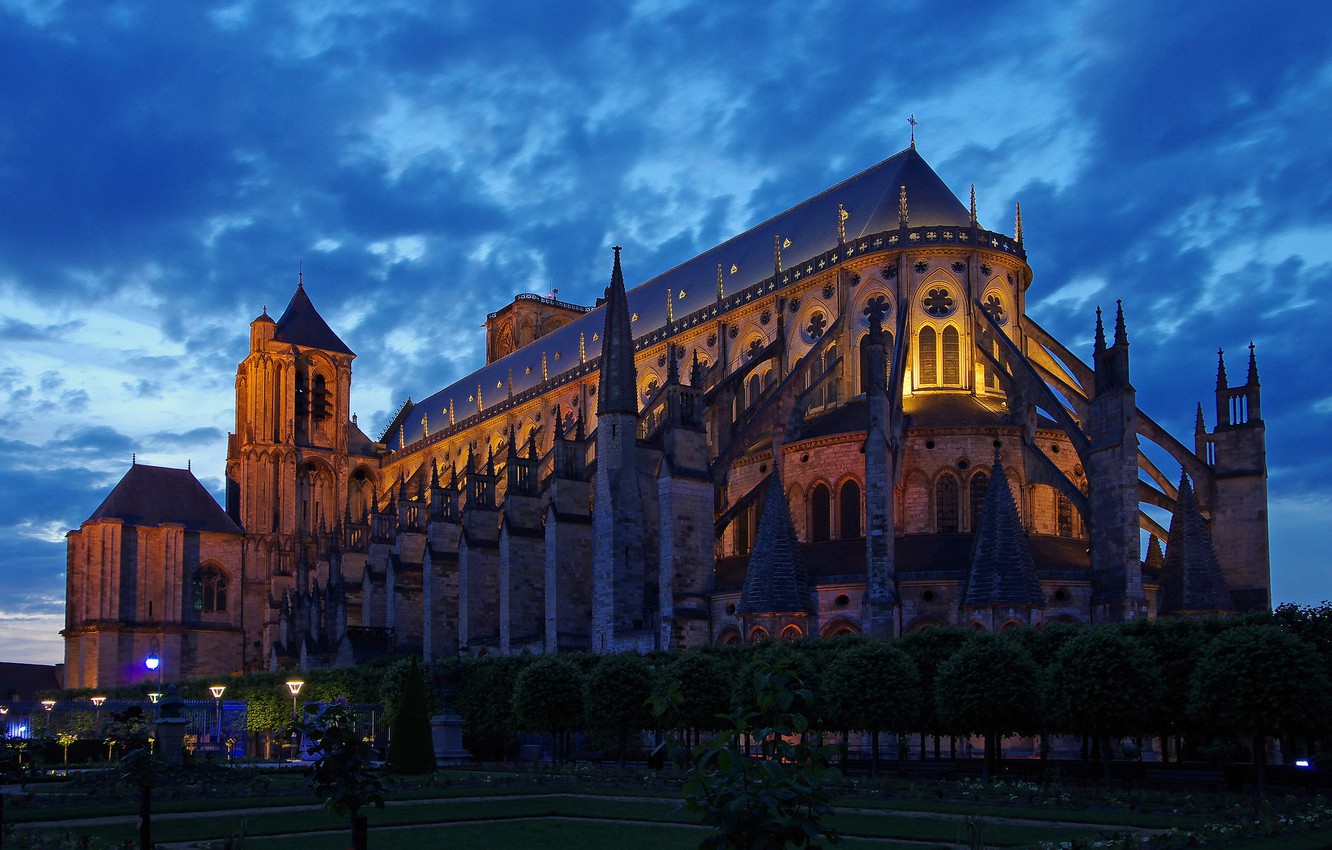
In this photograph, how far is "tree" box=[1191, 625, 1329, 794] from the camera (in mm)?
28469

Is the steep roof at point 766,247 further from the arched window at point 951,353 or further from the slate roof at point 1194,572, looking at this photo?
the slate roof at point 1194,572

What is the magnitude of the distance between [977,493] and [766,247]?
2026 centimetres

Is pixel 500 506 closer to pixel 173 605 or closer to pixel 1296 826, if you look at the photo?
pixel 173 605

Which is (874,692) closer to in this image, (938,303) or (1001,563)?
(1001,563)

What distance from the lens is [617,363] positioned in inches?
2088

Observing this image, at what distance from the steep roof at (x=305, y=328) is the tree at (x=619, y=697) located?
60619 millimetres

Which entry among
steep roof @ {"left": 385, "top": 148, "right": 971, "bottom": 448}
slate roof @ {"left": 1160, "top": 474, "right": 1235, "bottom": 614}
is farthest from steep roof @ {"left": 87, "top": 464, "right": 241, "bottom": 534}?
slate roof @ {"left": 1160, "top": 474, "right": 1235, "bottom": 614}

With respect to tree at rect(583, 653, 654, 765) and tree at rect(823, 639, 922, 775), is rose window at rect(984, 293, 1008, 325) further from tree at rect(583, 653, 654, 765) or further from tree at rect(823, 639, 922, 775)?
tree at rect(583, 653, 654, 765)

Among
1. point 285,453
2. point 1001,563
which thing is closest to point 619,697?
point 1001,563

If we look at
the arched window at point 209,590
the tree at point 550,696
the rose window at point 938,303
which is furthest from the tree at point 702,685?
the arched window at point 209,590

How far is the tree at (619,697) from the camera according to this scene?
3962 centimetres

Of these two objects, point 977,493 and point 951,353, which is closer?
point 977,493

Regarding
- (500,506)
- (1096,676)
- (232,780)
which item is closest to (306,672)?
(500,506)

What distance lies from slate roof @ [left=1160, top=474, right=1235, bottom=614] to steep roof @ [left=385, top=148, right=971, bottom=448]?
1810 centimetres
